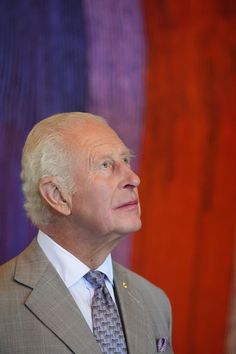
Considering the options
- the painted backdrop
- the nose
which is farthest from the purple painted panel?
the nose

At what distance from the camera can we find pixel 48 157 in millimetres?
Answer: 1680

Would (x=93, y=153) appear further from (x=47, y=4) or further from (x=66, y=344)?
(x=47, y=4)

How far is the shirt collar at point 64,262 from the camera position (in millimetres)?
1675

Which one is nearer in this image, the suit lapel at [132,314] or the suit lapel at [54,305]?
the suit lapel at [54,305]

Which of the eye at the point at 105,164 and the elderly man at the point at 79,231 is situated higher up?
the eye at the point at 105,164

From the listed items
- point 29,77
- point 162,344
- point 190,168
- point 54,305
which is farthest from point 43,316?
point 190,168

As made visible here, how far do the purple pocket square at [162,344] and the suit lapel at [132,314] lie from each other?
6 centimetres

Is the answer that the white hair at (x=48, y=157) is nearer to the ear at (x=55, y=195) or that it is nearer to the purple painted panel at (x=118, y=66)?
the ear at (x=55, y=195)

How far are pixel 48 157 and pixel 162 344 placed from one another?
627 mm

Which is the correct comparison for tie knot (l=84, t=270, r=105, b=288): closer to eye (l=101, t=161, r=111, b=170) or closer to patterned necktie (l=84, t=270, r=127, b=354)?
patterned necktie (l=84, t=270, r=127, b=354)

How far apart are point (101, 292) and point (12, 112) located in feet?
2.27

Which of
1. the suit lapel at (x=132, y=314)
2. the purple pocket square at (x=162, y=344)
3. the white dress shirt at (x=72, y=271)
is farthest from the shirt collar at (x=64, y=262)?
the purple pocket square at (x=162, y=344)

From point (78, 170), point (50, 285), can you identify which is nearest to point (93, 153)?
point (78, 170)

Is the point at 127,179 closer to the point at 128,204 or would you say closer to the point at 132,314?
the point at 128,204
